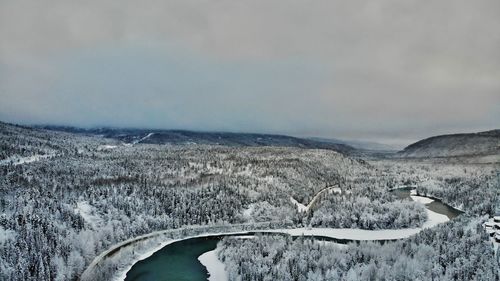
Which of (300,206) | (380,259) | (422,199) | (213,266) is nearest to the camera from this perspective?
(380,259)

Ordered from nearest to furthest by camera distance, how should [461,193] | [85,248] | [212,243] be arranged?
1. [85,248]
2. [212,243]
3. [461,193]

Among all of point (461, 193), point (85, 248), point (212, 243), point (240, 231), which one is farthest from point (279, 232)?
point (461, 193)

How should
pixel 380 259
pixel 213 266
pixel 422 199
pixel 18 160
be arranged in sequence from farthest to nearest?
pixel 18 160
pixel 422 199
pixel 213 266
pixel 380 259

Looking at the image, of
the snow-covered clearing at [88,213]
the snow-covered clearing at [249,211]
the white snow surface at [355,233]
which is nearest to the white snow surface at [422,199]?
the white snow surface at [355,233]

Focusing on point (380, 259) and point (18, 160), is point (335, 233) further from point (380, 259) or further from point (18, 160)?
point (18, 160)

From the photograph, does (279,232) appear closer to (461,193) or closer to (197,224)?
(197,224)

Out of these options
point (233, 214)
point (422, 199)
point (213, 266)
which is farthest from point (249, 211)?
point (422, 199)
